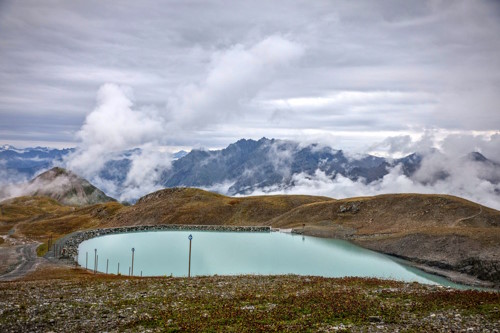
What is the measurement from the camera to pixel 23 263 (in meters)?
67.6

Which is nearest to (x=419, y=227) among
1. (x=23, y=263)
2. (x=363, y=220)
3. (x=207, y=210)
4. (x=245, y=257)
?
(x=363, y=220)

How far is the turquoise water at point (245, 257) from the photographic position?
63.8m

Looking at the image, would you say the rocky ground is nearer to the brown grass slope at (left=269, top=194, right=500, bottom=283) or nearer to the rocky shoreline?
the brown grass slope at (left=269, top=194, right=500, bottom=283)

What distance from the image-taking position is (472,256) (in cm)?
6744

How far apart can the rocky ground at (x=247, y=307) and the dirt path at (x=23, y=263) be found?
20615 millimetres

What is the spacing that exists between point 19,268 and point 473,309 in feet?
207

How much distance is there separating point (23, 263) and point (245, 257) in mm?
38569

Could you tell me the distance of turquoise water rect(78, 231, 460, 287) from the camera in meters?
63.8

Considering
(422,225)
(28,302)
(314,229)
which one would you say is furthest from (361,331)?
(314,229)

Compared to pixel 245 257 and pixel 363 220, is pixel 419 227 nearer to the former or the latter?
pixel 363 220

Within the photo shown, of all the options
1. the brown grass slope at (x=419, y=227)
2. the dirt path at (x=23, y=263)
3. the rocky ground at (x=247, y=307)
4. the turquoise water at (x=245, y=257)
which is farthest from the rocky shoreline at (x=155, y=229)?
the rocky ground at (x=247, y=307)

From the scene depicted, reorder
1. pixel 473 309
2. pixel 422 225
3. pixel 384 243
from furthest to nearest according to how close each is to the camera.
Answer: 1. pixel 422 225
2. pixel 384 243
3. pixel 473 309

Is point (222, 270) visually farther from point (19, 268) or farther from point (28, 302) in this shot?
point (28, 302)

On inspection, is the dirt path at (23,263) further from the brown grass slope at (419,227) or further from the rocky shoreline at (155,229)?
the brown grass slope at (419,227)
